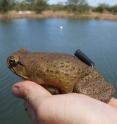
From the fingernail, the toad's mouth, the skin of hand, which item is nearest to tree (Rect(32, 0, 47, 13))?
the toad's mouth

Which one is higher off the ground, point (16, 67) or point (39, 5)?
point (16, 67)

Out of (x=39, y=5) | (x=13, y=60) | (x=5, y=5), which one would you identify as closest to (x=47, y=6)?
(x=39, y=5)

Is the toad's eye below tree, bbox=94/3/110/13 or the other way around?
the other way around

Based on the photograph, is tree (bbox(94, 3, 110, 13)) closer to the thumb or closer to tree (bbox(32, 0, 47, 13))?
tree (bbox(32, 0, 47, 13))

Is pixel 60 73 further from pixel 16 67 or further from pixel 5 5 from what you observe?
pixel 5 5

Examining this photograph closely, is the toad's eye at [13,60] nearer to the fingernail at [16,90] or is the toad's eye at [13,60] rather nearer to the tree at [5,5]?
the fingernail at [16,90]

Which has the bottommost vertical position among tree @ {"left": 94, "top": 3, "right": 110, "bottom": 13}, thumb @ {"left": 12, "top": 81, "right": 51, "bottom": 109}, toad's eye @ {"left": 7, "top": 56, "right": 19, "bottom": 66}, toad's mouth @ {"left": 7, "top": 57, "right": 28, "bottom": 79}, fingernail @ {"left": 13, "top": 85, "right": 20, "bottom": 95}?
tree @ {"left": 94, "top": 3, "right": 110, "bottom": 13}

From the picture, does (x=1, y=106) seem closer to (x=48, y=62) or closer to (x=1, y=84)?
(x=1, y=84)
